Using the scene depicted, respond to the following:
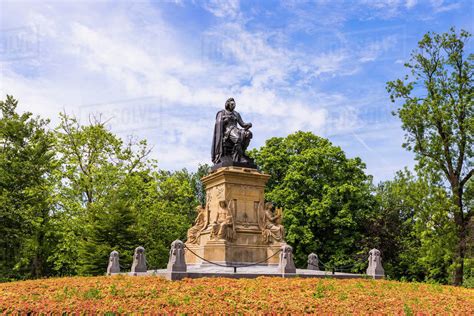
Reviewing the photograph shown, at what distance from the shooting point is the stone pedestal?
1753cm

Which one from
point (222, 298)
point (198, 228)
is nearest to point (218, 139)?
point (198, 228)

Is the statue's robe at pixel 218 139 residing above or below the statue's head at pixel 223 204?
above

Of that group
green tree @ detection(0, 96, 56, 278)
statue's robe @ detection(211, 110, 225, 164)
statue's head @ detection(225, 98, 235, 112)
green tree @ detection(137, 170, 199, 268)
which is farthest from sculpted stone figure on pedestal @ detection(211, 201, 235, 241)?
green tree @ detection(0, 96, 56, 278)

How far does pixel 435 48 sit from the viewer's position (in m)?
26.2

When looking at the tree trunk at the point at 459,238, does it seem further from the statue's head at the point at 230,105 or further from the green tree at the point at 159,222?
the green tree at the point at 159,222

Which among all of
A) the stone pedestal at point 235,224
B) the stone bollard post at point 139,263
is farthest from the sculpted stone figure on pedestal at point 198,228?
the stone bollard post at point 139,263

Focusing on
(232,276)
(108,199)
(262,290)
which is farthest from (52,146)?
(262,290)

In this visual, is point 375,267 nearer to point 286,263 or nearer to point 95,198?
point 286,263

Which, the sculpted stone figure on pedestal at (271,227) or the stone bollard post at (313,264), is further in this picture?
the stone bollard post at (313,264)

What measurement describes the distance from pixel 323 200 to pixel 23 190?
813 inches

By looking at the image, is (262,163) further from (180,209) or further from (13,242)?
(13,242)

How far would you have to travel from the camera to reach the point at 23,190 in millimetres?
31453

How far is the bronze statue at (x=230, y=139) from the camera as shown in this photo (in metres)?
19.3

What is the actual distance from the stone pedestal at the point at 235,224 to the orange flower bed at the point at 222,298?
4.58 metres
